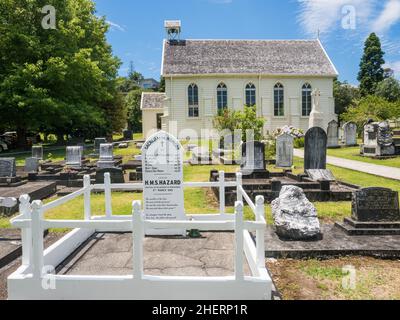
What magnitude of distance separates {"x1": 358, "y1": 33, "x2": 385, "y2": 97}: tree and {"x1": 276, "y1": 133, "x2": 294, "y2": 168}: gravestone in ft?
155

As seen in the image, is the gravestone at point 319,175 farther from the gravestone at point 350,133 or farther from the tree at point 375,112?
the tree at point 375,112

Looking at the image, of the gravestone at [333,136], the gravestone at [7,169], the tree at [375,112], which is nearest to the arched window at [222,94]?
the tree at [375,112]

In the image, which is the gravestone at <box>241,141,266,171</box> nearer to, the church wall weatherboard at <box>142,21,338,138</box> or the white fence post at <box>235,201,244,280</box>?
the white fence post at <box>235,201,244,280</box>

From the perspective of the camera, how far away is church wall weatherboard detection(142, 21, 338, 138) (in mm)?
38062

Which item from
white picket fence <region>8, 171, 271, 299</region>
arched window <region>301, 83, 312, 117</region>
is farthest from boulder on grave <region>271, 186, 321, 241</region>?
arched window <region>301, 83, 312, 117</region>

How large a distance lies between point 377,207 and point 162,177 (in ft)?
14.3

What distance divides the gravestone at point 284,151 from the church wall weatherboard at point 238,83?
66.1 feet

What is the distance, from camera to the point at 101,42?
3919 cm

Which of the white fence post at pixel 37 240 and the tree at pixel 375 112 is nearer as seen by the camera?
the white fence post at pixel 37 240

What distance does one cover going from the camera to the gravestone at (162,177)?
6367mm

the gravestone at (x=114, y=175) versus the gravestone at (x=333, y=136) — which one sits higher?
the gravestone at (x=333, y=136)
